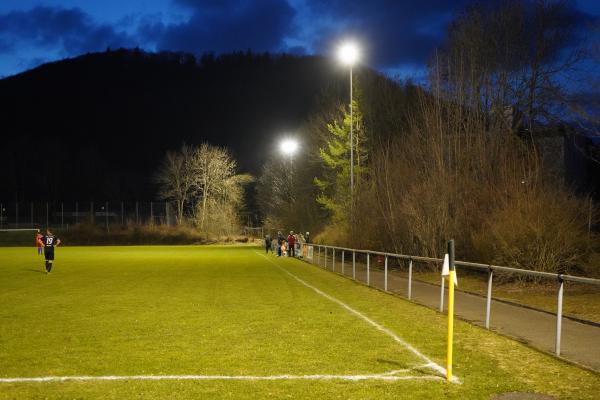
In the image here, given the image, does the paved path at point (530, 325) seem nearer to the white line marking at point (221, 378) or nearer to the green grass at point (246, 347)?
the green grass at point (246, 347)

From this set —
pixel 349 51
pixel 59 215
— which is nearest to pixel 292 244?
pixel 349 51

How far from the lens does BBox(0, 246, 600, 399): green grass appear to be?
23.5ft

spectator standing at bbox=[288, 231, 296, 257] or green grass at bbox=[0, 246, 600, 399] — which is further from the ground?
green grass at bbox=[0, 246, 600, 399]

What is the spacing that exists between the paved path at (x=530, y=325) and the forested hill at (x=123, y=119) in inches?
4719

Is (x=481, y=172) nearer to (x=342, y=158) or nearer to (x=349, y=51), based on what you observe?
(x=349, y=51)

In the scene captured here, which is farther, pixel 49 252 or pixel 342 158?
pixel 342 158

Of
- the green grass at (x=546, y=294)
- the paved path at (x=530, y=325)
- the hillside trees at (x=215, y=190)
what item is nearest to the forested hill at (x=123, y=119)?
the hillside trees at (x=215, y=190)

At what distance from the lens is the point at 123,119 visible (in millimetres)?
179000

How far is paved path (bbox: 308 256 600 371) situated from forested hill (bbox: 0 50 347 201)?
120 m

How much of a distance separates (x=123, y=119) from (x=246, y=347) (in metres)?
179

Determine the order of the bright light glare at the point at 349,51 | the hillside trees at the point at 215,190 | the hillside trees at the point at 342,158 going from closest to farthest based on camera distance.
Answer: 1. the bright light glare at the point at 349,51
2. the hillside trees at the point at 342,158
3. the hillside trees at the point at 215,190

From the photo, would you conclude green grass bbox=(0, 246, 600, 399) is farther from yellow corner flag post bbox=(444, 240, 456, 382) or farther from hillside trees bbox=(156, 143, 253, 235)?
hillside trees bbox=(156, 143, 253, 235)

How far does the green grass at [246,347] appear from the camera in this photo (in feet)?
23.5

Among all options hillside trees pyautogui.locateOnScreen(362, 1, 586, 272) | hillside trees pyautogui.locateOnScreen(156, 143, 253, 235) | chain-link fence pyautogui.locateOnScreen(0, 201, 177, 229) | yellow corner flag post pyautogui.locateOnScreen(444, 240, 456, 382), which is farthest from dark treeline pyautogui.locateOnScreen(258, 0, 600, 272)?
chain-link fence pyautogui.locateOnScreen(0, 201, 177, 229)
